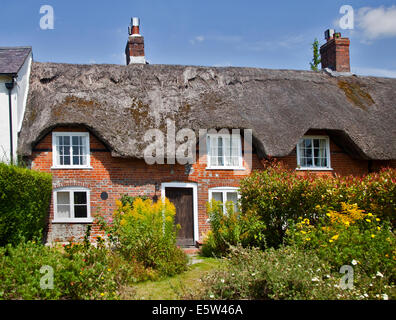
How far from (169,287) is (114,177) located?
6.44 m

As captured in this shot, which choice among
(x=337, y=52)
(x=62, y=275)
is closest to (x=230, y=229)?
(x=62, y=275)

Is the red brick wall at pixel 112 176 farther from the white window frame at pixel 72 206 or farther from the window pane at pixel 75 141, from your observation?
the window pane at pixel 75 141

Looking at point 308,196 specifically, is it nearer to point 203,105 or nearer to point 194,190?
point 194,190

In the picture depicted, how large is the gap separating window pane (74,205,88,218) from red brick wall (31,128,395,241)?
1.00 feet

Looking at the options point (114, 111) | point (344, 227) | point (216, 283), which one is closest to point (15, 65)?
point (114, 111)

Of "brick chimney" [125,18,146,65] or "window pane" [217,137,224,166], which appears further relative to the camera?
"brick chimney" [125,18,146,65]

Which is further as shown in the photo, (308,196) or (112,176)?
(112,176)

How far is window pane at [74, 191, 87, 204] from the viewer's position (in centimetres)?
1325

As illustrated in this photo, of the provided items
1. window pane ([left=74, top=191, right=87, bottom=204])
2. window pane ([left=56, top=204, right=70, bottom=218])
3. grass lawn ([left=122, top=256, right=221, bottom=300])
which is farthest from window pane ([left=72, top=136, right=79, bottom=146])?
grass lawn ([left=122, top=256, right=221, bottom=300])

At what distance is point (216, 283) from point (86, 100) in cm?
904

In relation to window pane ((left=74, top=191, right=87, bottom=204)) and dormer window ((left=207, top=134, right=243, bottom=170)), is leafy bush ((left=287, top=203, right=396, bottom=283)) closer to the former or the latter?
dormer window ((left=207, top=134, right=243, bottom=170))

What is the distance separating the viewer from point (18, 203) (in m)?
9.68

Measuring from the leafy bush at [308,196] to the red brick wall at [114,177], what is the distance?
224cm

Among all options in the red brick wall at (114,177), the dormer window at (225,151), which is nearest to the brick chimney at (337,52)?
the dormer window at (225,151)
